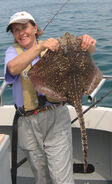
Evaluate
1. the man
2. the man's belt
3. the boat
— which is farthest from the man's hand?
the boat

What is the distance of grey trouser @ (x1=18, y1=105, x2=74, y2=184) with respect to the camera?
2732 mm

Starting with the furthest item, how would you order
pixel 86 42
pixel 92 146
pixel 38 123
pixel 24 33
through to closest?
pixel 92 146
pixel 38 123
pixel 24 33
pixel 86 42

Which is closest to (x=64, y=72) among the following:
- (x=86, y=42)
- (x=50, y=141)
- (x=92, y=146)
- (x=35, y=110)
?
(x=86, y=42)

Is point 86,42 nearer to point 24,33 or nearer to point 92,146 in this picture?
point 24,33

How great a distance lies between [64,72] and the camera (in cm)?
235

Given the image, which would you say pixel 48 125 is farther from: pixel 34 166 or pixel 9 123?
pixel 9 123

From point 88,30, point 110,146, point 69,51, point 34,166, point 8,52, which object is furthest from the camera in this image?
point 88,30

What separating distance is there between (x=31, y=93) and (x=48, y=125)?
38cm

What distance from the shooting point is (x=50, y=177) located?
2.94 meters

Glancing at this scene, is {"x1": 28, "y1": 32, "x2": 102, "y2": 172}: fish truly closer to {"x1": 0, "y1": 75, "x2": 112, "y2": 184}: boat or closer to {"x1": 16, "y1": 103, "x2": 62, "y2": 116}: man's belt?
{"x1": 16, "y1": 103, "x2": 62, "y2": 116}: man's belt

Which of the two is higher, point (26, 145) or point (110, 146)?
point (26, 145)

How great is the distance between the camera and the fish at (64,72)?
234cm

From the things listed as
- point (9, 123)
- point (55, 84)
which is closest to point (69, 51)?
point (55, 84)

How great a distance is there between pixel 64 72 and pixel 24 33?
0.61m
